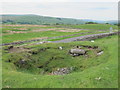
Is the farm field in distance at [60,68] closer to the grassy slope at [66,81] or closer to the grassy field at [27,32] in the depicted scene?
the grassy slope at [66,81]

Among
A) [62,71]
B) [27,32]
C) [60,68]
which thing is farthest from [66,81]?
[27,32]

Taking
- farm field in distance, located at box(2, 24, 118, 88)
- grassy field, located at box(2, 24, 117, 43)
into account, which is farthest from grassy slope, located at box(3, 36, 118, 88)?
grassy field, located at box(2, 24, 117, 43)

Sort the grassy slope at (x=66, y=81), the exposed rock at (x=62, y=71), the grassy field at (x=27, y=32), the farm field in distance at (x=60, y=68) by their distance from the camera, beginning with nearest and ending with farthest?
the grassy slope at (x=66, y=81), the farm field in distance at (x=60, y=68), the exposed rock at (x=62, y=71), the grassy field at (x=27, y=32)

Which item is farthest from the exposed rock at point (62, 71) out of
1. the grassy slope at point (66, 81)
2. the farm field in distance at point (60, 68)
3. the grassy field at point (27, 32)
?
the grassy field at point (27, 32)

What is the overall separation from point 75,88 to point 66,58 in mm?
14301

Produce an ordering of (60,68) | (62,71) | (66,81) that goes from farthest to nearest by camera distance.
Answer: (60,68)
(62,71)
(66,81)

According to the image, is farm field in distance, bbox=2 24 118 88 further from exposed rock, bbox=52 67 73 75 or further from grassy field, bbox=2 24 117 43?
grassy field, bbox=2 24 117 43

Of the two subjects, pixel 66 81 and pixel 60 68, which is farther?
pixel 60 68

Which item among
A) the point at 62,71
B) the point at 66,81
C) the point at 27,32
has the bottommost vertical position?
the point at 62,71

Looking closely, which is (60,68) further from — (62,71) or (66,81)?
(66,81)

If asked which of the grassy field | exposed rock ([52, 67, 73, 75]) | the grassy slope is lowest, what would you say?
exposed rock ([52, 67, 73, 75])

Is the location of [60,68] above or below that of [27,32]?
below

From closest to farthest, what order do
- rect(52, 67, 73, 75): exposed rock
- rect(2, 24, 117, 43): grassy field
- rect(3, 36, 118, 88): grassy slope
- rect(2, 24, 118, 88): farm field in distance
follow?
rect(3, 36, 118, 88): grassy slope, rect(2, 24, 118, 88): farm field in distance, rect(52, 67, 73, 75): exposed rock, rect(2, 24, 117, 43): grassy field

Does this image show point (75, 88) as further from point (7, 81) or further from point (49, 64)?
point (49, 64)
